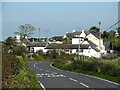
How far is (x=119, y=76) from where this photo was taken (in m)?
24.9

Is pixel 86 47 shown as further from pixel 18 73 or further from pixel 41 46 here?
pixel 18 73

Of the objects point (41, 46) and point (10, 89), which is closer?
point (10, 89)

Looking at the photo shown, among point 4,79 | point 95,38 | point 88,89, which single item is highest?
point 95,38

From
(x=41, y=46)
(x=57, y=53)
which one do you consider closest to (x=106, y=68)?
(x=57, y=53)

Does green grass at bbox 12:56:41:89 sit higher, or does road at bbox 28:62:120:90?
green grass at bbox 12:56:41:89

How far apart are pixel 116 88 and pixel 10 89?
10.5 meters

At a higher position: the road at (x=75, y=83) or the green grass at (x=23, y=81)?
the green grass at (x=23, y=81)

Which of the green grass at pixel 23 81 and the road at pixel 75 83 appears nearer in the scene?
the green grass at pixel 23 81

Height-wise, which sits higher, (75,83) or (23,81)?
(23,81)

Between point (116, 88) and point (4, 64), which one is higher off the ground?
point (4, 64)

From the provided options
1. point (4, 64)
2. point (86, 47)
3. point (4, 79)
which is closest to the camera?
point (4, 79)

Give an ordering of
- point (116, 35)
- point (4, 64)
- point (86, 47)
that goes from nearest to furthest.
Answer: point (4, 64), point (86, 47), point (116, 35)

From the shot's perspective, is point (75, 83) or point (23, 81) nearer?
point (23, 81)

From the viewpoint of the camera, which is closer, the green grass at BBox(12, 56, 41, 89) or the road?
the green grass at BBox(12, 56, 41, 89)
